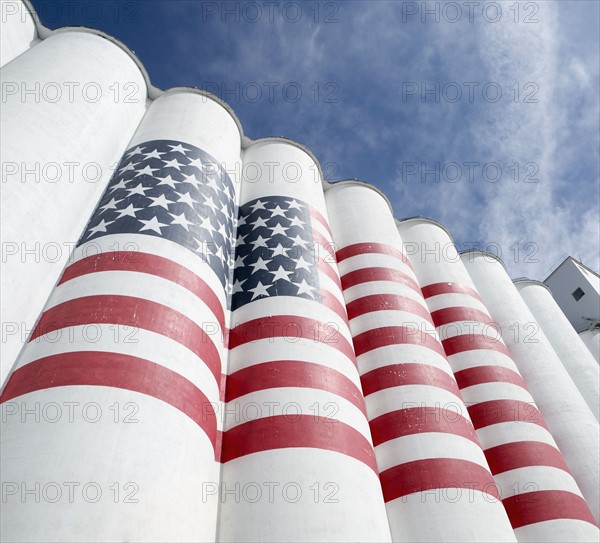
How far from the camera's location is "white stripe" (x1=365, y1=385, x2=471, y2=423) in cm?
853

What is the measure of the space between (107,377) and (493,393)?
8.28m

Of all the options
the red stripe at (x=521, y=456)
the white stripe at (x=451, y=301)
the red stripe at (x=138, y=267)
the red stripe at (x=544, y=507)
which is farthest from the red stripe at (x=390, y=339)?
the red stripe at (x=138, y=267)

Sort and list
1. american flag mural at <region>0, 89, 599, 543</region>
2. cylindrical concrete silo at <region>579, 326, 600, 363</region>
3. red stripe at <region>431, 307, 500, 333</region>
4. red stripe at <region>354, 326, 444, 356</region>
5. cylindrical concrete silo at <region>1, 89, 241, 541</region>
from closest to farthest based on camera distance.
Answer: cylindrical concrete silo at <region>1, 89, 241, 541</region>, american flag mural at <region>0, 89, 599, 543</region>, red stripe at <region>354, 326, 444, 356</region>, red stripe at <region>431, 307, 500, 333</region>, cylindrical concrete silo at <region>579, 326, 600, 363</region>

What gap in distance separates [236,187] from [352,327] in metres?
3.87

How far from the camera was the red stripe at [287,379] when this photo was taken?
23.5ft

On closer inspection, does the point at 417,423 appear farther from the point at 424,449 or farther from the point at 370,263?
the point at 370,263

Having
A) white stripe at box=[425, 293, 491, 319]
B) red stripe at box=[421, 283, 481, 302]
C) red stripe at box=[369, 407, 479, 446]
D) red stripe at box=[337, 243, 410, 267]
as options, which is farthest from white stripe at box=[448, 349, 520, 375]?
red stripe at box=[369, 407, 479, 446]

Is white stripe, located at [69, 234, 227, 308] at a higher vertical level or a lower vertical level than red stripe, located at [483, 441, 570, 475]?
higher

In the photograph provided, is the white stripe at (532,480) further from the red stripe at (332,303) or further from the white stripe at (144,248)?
the white stripe at (144,248)

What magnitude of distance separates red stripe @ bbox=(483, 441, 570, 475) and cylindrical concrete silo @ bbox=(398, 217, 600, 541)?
0.02 m

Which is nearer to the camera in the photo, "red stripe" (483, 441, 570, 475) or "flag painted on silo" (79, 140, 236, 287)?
"flag painted on silo" (79, 140, 236, 287)

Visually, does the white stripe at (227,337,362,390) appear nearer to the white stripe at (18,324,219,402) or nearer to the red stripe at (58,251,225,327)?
the red stripe at (58,251,225,327)

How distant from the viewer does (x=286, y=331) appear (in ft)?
25.7

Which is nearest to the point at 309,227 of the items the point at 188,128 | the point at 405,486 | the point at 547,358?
the point at 188,128
